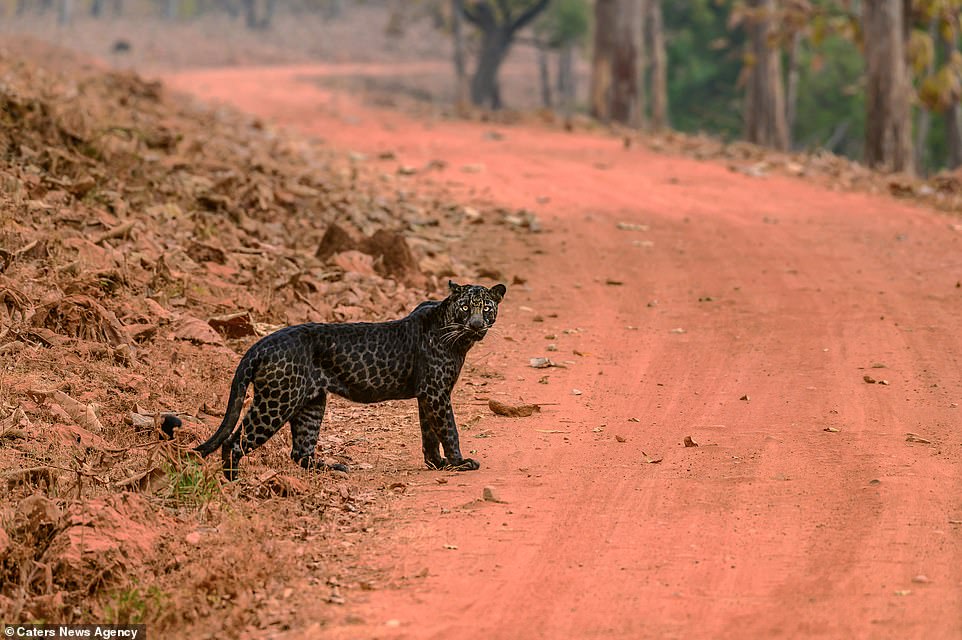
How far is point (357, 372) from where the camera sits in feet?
26.0

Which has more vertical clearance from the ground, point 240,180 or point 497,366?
point 240,180

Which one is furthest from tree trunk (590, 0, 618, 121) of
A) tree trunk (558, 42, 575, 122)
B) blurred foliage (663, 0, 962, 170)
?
tree trunk (558, 42, 575, 122)

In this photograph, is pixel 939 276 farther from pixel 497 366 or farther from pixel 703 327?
pixel 497 366

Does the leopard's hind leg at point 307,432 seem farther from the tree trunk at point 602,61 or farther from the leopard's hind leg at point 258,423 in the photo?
the tree trunk at point 602,61

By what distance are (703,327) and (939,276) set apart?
10.8 ft

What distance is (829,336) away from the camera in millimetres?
11547

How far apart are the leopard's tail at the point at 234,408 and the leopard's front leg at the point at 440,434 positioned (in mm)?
1084

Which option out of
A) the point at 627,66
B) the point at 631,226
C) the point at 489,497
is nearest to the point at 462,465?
the point at 489,497

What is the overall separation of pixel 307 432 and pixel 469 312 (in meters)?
1.22

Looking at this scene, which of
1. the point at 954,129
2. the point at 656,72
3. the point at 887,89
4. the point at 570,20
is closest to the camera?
the point at 887,89

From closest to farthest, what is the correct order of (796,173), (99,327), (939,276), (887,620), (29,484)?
(887,620), (29,484), (99,327), (939,276), (796,173)

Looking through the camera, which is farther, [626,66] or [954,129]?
[954,129]

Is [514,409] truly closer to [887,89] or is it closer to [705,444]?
[705,444]

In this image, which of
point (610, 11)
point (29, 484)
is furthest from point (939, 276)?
point (610, 11)
